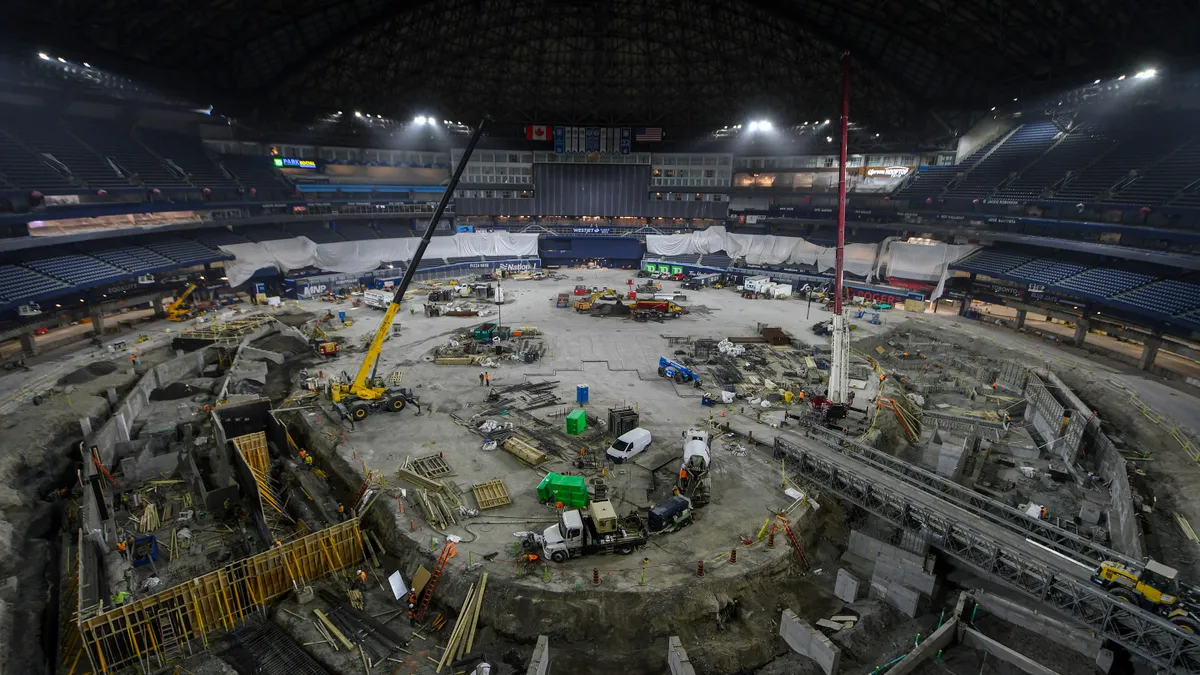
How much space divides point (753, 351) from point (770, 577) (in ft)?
82.7

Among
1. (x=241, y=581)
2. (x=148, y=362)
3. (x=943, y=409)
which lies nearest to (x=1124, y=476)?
(x=943, y=409)

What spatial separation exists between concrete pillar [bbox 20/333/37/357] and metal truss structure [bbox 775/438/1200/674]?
160ft

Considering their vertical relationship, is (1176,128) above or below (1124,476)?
above

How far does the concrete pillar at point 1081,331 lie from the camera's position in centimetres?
4181

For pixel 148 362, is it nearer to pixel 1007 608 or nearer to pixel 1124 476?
pixel 1007 608

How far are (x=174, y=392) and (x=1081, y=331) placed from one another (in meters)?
64.7

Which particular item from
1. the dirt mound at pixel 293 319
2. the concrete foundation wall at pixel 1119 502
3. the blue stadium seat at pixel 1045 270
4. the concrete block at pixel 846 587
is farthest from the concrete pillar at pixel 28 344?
the blue stadium seat at pixel 1045 270

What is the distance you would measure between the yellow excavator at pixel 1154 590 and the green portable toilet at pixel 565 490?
15.3 metres

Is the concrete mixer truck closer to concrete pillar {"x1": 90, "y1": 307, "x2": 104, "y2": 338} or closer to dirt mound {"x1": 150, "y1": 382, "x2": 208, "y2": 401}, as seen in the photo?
dirt mound {"x1": 150, "y1": 382, "x2": 208, "y2": 401}

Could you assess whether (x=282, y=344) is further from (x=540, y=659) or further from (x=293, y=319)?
(x=540, y=659)

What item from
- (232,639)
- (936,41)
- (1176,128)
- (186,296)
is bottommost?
(232,639)

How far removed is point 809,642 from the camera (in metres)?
15.4

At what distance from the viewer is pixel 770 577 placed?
18.0m

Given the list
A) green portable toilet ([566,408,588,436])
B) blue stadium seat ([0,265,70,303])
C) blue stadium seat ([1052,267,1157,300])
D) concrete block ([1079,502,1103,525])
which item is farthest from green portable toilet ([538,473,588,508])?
blue stadium seat ([1052,267,1157,300])
